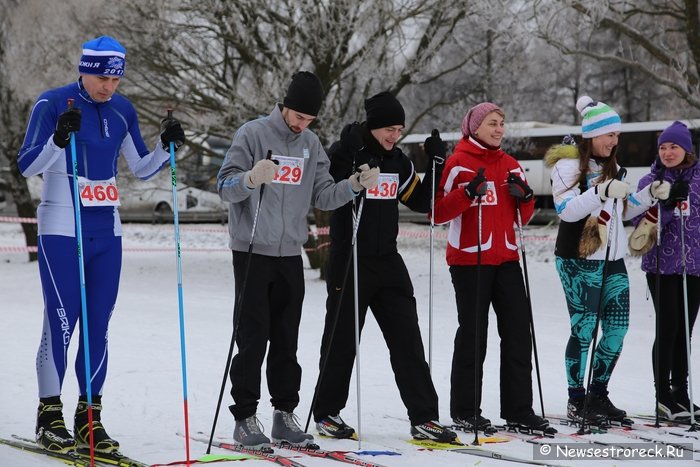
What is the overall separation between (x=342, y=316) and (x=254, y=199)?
869 mm

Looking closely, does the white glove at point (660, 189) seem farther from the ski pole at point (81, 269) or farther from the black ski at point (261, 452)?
the ski pole at point (81, 269)

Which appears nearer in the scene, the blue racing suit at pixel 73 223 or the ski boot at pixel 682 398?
the blue racing suit at pixel 73 223

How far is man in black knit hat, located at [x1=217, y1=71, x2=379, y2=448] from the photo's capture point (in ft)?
14.6

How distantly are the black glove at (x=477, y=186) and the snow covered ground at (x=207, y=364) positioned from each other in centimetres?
138

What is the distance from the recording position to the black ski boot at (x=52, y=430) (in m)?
4.16

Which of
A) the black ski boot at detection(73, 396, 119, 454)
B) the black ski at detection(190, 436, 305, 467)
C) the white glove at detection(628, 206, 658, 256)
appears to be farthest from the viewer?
the white glove at detection(628, 206, 658, 256)

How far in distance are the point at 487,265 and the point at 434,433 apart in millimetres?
1004

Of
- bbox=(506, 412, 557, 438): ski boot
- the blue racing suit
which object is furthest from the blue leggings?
bbox=(506, 412, 557, 438): ski boot

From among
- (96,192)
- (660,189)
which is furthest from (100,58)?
(660,189)

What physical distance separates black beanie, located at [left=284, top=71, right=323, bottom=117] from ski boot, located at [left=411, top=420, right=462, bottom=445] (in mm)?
1732

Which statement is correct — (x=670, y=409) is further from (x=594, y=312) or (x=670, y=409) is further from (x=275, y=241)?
(x=275, y=241)

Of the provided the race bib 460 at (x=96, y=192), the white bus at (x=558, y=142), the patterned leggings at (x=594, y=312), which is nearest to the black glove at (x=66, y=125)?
the race bib 460 at (x=96, y=192)

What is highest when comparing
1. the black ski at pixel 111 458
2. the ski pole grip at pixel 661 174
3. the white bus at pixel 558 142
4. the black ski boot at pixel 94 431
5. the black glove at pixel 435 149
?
the white bus at pixel 558 142

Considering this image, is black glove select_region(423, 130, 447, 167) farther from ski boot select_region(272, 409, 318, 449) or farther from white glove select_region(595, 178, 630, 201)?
ski boot select_region(272, 409, 318, 449)
